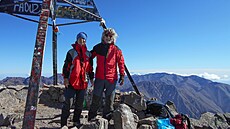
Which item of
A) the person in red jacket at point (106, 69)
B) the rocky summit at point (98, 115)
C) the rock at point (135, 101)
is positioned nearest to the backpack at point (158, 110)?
the rocky summit at point (98, 115)

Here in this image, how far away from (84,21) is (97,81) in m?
3.86

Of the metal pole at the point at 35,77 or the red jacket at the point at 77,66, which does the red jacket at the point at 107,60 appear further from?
the metal pole at the point at 35,77

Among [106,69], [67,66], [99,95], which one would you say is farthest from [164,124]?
[67,66]

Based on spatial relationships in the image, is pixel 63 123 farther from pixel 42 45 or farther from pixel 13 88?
pixel 13 88

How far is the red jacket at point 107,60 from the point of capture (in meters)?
5.48

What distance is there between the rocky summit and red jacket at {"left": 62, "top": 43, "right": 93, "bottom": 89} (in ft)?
3.12

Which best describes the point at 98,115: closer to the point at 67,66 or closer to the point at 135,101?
the point at 135,101

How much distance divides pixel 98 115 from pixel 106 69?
5.67 ft

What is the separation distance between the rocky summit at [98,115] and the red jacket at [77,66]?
95 centimetres

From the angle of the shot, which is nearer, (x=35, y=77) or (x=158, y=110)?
(x=35, y=77)

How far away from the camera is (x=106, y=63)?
552 cm

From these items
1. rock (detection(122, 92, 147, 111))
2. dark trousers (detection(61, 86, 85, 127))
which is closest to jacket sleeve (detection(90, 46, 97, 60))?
dark trousers (detection(61, 86, 85, 127))

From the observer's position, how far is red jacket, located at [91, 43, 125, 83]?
5484mm

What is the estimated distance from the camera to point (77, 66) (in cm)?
522
